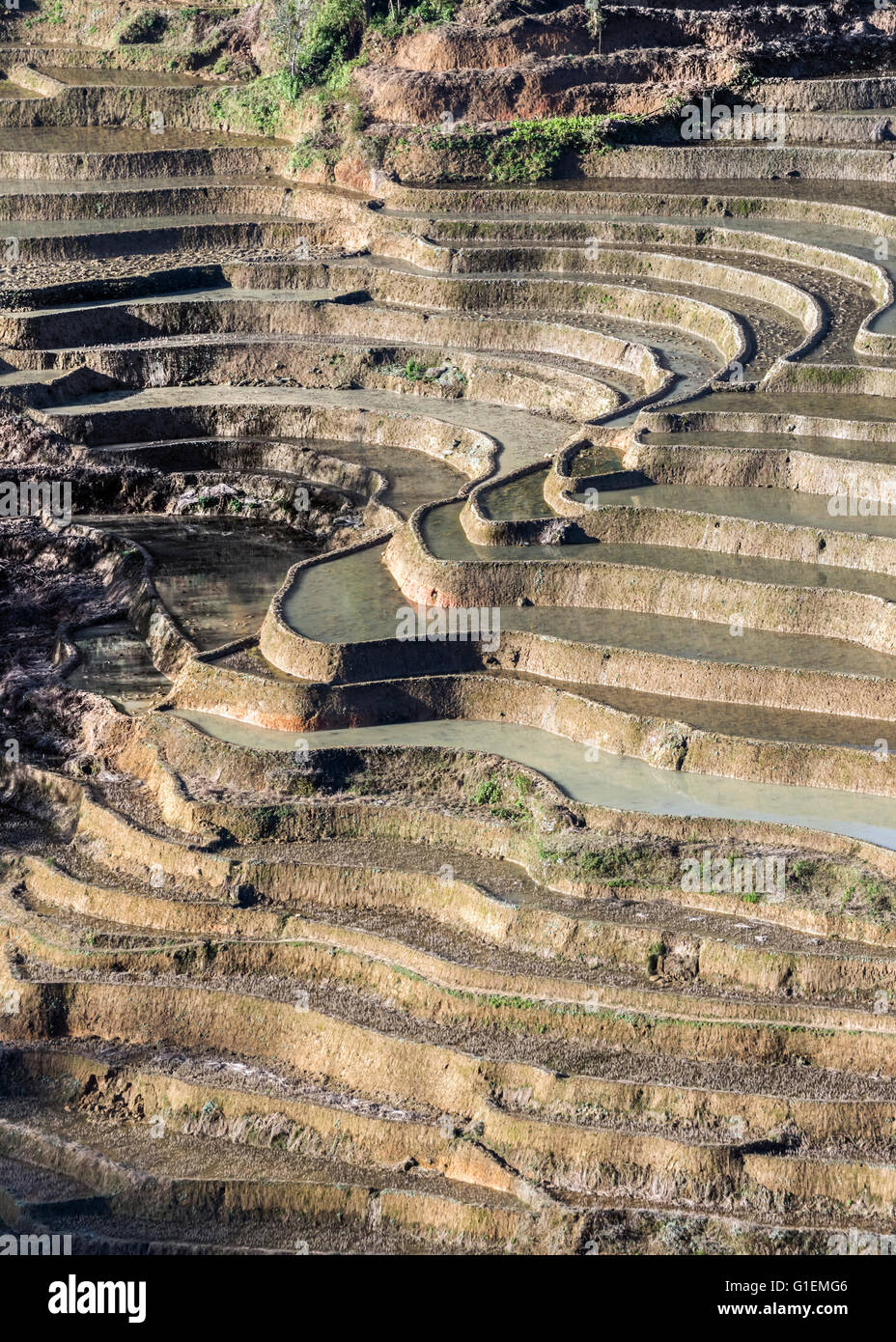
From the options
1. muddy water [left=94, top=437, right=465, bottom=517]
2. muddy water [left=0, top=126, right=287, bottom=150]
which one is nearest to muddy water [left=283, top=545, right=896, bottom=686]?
muddy water [left=94, top=437, right=465, bottom=517]

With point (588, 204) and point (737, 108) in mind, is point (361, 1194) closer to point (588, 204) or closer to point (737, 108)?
point (588, 204)

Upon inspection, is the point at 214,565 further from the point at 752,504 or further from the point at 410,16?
the point at 410,16

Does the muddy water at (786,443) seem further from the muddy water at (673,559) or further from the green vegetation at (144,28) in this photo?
the green vegetation at (144,28)

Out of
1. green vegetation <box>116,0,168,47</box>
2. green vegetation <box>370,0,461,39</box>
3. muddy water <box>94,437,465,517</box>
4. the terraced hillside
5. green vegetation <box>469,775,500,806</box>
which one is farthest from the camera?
green vegetation <box>116,0,168,47</box>

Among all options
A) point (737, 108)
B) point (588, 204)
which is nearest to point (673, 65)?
point (737, 108)

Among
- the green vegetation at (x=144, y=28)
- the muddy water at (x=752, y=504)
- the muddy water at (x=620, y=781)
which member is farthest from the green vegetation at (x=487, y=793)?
the green vegetation at (x=144, y=28)

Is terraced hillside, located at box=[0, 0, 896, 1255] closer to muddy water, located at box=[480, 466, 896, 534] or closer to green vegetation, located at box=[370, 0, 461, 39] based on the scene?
muddy water, located at box=[480, 466, 896, 534]

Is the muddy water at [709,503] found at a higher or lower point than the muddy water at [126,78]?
lower
